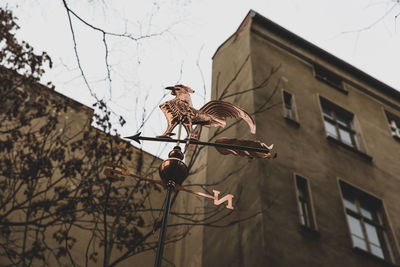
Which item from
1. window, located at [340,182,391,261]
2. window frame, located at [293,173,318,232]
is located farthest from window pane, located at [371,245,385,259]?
window frame, located at [293,173,318,232]

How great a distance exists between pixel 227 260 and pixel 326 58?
31.7 ft

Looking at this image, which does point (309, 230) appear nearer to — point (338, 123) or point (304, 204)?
point (304, 204)

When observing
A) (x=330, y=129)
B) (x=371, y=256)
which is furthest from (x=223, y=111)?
(x=330, y=129)

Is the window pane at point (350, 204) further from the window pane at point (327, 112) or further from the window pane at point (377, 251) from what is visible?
the window pane at point (327, 112)

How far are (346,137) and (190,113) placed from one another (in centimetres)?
1029

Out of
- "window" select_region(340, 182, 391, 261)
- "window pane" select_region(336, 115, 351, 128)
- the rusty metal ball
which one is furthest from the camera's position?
"window pane" select_region(336, 115, 351, 128)

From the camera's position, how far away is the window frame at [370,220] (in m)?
9.13

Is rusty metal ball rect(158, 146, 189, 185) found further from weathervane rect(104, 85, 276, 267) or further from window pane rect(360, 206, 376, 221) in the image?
window pane rect(360, 206, 376, 221)

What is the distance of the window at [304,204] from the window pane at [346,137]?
137 inches

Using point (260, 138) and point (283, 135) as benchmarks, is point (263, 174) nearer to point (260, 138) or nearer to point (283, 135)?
point (260, 138)

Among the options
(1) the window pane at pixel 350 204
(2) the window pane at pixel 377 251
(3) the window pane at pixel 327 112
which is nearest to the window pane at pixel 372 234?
(2) the window pane at pixel 377 251

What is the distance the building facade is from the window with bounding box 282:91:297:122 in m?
0.03

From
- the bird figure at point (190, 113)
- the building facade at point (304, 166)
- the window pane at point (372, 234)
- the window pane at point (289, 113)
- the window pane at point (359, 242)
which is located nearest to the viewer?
the bird figure at point (190, 113)

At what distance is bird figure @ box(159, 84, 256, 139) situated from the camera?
10.9 feet
